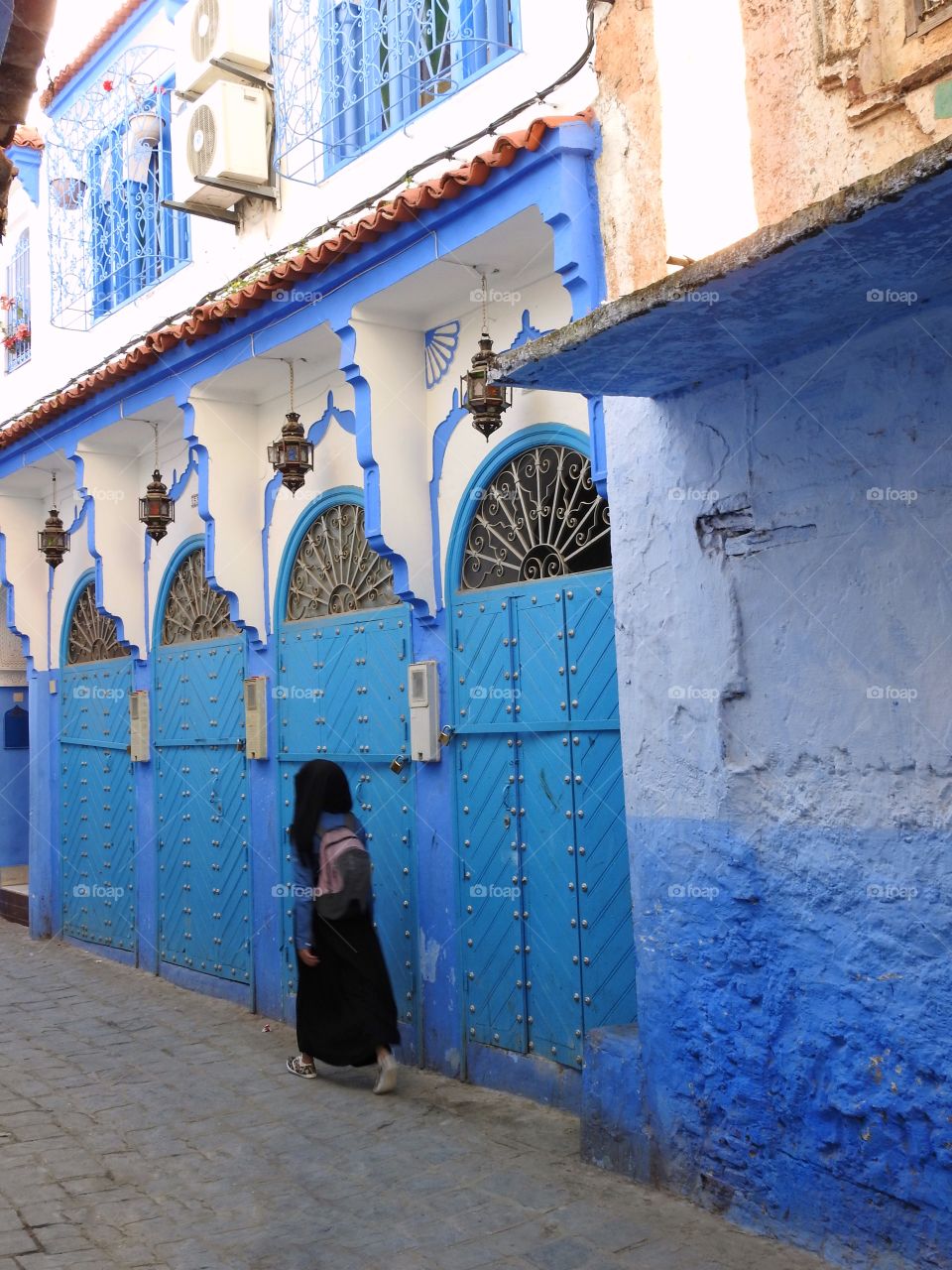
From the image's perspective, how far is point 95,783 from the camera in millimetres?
11234

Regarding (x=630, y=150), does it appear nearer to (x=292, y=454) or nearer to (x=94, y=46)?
(x=292, y=454)

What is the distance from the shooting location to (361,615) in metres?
7.54

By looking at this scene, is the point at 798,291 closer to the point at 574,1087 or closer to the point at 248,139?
the point at 574,1087

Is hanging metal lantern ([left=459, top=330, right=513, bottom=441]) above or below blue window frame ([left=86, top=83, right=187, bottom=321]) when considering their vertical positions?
below

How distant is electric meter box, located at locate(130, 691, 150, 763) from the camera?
10.2 metres

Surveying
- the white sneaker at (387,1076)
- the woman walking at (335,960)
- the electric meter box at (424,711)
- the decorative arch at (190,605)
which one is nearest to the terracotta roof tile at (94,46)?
the decorative arch at (190,605)

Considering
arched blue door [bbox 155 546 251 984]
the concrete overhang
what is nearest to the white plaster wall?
the concrete overhang

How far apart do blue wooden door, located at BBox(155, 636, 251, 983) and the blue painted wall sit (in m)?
4.42

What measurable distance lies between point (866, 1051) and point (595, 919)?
183 centimetres

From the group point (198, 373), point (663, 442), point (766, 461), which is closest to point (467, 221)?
point (663, 442)

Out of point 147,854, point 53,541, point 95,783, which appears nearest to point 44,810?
point 95,783

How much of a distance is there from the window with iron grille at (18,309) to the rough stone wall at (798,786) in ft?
30.9

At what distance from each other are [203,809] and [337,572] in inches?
96.5

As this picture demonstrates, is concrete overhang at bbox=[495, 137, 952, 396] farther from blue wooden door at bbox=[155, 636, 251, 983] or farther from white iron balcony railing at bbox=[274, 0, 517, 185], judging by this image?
blue wooden door at bbox=[155, 636, 251, 983]
